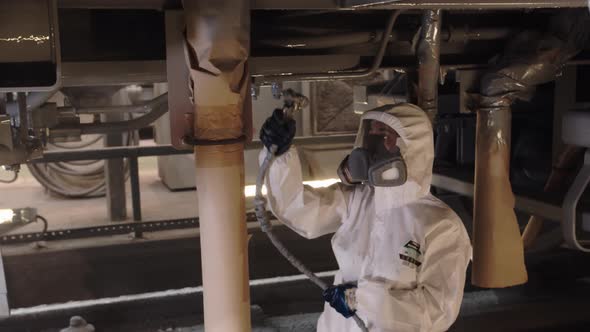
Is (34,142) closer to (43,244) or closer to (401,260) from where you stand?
(401,260)

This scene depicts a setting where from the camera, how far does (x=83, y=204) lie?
215 inches

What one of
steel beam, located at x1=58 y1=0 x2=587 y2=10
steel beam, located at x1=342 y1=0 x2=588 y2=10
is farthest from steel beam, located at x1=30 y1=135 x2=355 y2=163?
steel beam, located at x1=342 y1=0 x2=588 y2=10

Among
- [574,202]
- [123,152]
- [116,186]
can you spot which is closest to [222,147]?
[574,202]

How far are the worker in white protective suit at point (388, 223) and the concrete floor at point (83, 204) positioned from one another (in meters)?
3.07

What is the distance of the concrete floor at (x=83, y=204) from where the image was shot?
4875mm

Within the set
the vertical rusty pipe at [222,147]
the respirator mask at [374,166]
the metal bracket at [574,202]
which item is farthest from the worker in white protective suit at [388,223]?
the metal bracket at [574,202]

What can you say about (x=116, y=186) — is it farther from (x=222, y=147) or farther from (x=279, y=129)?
(x=222, y=147)

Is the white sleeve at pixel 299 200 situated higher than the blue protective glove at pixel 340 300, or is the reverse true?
the white sleeve at pixel 299 200

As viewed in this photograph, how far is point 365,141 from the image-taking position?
1.87 m

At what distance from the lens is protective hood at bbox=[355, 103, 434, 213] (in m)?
1.74

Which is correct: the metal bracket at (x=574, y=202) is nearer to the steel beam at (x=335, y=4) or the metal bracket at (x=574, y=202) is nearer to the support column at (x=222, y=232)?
the steel beam at (x=335, y=4)

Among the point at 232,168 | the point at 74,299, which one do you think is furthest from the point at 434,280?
the point at 74,299

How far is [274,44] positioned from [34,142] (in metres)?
0.90

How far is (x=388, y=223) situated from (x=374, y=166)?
0.21m
